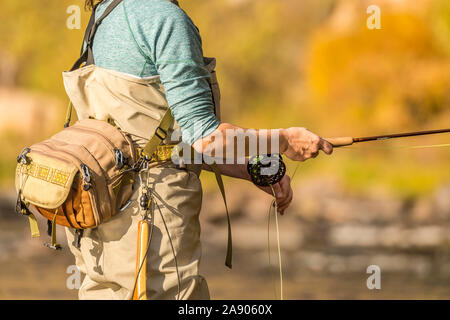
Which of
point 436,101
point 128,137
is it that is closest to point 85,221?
point 128,137

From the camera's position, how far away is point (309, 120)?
51.3ft

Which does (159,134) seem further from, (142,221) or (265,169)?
(265,169)

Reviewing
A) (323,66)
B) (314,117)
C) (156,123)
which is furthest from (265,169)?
(323,66)

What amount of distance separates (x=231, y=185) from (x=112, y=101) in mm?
10870

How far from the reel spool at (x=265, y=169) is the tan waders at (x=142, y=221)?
1.15 ft

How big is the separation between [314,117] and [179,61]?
44.7ft

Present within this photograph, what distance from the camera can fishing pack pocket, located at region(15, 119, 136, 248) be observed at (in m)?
2.19

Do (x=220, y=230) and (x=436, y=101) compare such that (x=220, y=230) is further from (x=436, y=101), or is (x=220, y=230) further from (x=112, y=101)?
(x=112, y=101)

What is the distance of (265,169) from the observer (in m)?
2.61

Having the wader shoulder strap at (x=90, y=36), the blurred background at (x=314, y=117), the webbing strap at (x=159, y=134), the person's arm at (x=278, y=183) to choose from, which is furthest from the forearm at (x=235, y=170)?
the blurred background at (x=314, y=117)

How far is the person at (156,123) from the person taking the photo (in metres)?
2.15

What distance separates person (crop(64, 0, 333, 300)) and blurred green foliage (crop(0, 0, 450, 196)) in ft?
35.6

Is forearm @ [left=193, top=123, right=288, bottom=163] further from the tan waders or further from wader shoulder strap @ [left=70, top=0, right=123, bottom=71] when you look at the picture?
wader shoulder strap @ [left=70, top=0, right=123, bottom=71]

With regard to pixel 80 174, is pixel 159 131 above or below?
above
